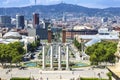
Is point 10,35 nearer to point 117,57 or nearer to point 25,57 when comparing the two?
point 25,57

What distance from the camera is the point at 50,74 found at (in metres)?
63.0

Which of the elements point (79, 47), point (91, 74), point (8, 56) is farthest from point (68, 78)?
point (79, 47)

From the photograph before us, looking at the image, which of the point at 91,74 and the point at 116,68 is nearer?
the point at 116,68

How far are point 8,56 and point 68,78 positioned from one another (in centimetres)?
1926

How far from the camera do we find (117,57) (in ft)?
65.9

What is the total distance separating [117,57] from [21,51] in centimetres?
Result: 6835

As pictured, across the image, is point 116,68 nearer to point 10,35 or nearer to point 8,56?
point 8,56

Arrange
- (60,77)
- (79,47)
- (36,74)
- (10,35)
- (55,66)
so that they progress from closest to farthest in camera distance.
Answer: (60,77) < (36,74) < (55,66) < (79,47) < (10,35)

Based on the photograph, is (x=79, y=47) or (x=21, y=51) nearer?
(x=21, y=51)

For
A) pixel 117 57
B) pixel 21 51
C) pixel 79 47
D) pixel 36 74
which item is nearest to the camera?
pixel 117 57

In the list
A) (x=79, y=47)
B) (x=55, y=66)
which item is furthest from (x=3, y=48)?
(x=79, y=47)

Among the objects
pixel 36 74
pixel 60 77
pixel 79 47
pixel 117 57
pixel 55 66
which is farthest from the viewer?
pixel 79 47

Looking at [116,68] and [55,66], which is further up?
[116,68]

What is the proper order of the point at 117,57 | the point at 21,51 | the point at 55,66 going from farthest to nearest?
the point at 21,51
the point at 55,66
the point at 117,57
